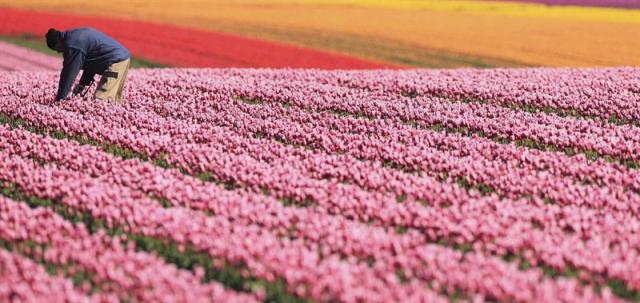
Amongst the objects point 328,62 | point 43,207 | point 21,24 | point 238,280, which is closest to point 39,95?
point 43,207

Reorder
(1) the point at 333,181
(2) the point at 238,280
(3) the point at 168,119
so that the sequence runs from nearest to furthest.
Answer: (2) the point at 238,280 → (1) the point at 333,181 → (3) the point at 168,119

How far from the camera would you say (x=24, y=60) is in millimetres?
31109

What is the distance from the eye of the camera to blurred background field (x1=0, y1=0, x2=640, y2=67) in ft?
113

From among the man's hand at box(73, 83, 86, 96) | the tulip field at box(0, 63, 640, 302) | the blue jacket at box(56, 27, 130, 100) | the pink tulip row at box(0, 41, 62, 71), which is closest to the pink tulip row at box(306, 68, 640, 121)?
the tulip field at box(0, 63, 640, 302)

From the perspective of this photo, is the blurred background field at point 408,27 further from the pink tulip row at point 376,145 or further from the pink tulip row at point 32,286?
the pink tulip row at point 32,286

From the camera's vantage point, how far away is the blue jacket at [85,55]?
13.6 meters

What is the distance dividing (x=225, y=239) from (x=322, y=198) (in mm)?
1702

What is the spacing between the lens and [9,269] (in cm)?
673

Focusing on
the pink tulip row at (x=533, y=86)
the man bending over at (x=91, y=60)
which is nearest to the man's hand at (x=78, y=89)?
the man bending over at (x=91, y=60)

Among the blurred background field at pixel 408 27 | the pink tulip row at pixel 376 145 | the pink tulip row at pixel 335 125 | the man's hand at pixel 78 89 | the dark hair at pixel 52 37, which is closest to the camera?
the pink tulip row at pixel 376 145

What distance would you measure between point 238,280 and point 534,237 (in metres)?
2.77

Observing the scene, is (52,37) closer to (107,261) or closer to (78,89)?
(78,89)

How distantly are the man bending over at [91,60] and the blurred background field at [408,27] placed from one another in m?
15.1

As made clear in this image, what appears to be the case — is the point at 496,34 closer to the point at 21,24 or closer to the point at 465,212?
the point at 21,24
